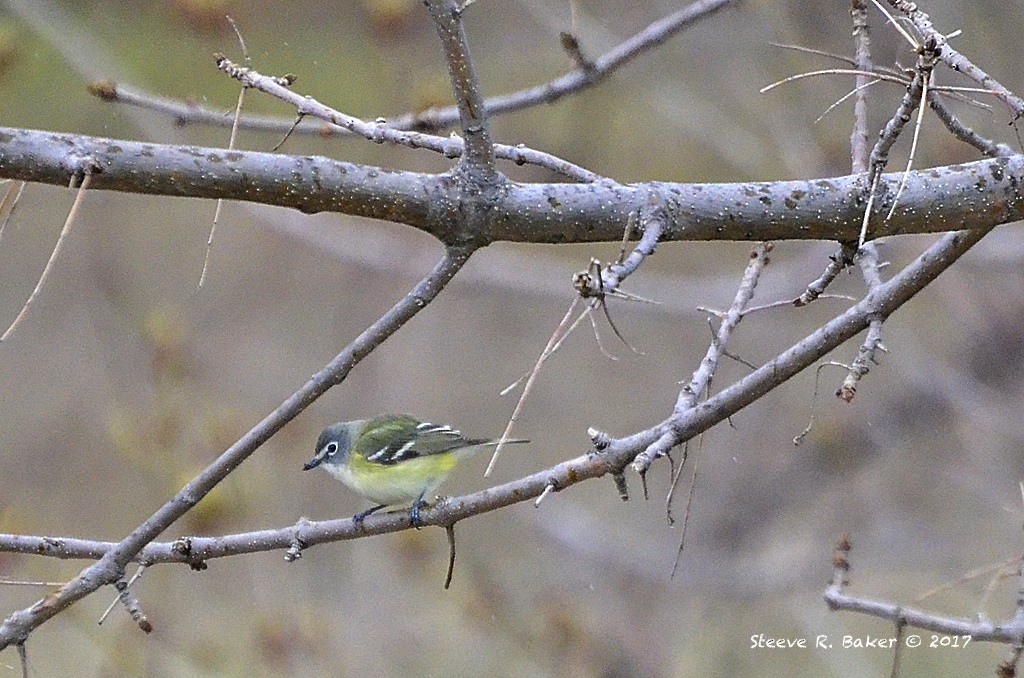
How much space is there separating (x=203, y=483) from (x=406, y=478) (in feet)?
6.50

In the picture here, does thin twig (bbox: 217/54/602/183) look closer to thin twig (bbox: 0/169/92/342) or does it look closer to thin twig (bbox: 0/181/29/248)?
thin twig (bbox: 0/181/29/248)

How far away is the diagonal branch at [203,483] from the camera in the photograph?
1.77m

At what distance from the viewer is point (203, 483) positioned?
6.23 ft

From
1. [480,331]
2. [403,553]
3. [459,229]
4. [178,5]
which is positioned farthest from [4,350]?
[459,229]

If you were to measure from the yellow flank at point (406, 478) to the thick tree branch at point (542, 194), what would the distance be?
7.50 ft

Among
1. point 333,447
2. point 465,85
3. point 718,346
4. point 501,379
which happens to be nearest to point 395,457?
point 333,447

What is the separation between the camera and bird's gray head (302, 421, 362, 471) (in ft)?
13.5

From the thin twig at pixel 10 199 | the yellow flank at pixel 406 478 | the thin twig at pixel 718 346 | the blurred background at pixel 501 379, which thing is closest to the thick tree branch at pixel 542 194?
the thin twig at pixel 10 199

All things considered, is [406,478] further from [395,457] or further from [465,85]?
[465,85]

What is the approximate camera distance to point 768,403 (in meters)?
6.82

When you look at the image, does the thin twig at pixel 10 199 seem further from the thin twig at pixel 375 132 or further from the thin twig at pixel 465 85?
the thin twig at pixel 465 85

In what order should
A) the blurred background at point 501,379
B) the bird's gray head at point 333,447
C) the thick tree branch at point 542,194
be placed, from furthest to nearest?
1. the blurred background at point 501,379
2. the bird's gray head at point 333,447
3. the thick tree branch at point 542,194

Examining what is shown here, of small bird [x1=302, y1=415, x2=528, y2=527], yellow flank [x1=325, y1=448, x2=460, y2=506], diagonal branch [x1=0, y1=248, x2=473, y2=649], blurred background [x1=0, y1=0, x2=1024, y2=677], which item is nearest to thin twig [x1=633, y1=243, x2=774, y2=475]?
diagonal branch [x1=0, y1=248, x2=473, y2=649]

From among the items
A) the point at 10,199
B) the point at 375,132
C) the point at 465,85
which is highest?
the point at 375,132
